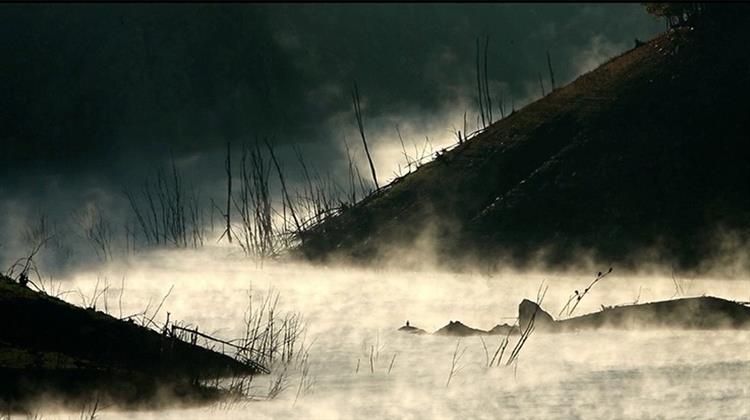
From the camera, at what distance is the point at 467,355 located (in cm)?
3141

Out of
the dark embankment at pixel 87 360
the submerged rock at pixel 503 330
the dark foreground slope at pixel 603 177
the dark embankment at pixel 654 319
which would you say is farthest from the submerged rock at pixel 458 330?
the dark foreground slope at pixel 603 177

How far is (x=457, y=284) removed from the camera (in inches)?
2128

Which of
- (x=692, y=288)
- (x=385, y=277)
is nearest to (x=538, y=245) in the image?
(x=385, y=277)

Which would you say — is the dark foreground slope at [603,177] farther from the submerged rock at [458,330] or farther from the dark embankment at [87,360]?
the dark embankment at [87,360]

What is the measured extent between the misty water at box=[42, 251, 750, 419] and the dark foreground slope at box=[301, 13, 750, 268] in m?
3.24

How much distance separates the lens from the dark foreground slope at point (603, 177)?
5756cm

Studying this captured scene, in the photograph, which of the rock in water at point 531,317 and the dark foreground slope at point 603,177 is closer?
the rock in water at point 531,317

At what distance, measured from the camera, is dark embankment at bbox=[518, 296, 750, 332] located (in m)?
34.8

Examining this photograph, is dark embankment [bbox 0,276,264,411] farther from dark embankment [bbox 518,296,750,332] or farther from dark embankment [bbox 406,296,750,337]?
dark embankment [bbox 518,296,750,332]

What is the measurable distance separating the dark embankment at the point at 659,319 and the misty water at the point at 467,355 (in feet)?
1.79

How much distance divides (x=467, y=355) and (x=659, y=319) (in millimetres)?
5902

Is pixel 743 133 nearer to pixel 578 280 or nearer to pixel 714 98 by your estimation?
pixel 714 98

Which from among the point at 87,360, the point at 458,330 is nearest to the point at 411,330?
the point at 458,330

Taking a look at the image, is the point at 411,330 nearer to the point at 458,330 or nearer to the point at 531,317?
the point at 458,330
